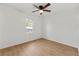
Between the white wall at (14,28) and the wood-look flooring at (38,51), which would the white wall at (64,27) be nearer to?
the wood-look flooring at (38,51)

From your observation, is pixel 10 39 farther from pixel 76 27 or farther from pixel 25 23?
pixel 76 27

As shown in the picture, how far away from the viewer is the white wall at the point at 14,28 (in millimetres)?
2908

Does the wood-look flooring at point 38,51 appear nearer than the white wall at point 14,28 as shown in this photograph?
Yes

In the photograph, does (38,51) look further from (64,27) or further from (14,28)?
(64,27)

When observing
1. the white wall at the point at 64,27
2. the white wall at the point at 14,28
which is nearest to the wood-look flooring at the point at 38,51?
the white wall at the point at 14,28

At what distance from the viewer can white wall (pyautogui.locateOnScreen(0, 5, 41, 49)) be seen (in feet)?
9.54

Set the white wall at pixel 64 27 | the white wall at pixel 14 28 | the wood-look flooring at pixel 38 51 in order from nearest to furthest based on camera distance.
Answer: the wood-look flooring at pixel 38 51 < the white wall at pixel 14 28 < the white wall at pixel 64 27

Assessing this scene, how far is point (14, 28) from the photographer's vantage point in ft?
11.1

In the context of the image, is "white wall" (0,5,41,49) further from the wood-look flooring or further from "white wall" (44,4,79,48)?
"white wall" (44,4,79,48)

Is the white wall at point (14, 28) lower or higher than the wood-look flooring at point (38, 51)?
higher

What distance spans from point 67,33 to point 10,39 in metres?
2.22

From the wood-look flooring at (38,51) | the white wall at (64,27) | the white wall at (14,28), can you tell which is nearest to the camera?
the wood-look flooring at (38,51)

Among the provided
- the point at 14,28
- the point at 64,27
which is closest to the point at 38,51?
the point at 14,28

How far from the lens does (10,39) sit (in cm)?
310
